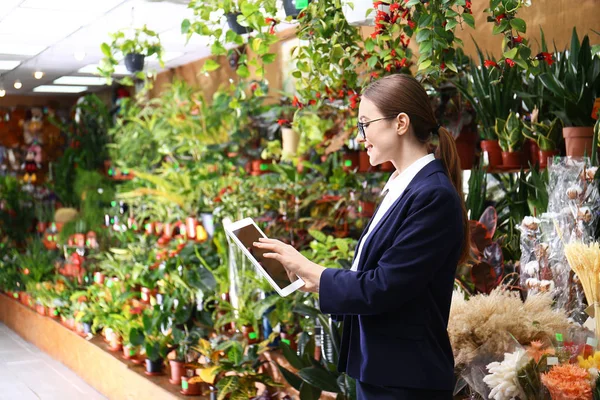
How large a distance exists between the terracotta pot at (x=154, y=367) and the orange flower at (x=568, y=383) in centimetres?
309

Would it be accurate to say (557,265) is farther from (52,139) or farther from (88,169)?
(52,139)

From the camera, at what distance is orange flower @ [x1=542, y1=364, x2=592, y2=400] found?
1.86 meters

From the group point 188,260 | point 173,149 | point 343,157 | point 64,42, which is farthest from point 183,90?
point 343,157

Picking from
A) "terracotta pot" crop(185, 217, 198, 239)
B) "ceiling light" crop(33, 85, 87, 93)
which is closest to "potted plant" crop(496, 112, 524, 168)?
"terracotta pot" crop(185, 217, 198, 239)

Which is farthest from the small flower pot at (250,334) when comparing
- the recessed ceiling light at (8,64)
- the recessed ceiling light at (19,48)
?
the recessed ceiling light at (8,64)

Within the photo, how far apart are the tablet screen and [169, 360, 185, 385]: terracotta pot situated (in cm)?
258

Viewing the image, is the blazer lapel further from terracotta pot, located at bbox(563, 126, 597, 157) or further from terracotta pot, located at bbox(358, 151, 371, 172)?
terracotta pot, located at bbox(358, 151, 371, 172)

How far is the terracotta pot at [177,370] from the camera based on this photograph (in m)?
4.27

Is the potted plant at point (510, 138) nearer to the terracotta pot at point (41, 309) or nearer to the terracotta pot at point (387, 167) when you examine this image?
the terracotta pot at point (387, 167)

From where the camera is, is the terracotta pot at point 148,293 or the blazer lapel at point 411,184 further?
the terracotta pot at point 148,293

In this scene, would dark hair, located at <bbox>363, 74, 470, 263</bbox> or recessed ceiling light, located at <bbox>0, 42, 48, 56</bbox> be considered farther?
recessed ceiling light, located at <bbox>0, 42, 48, 56</bbox>

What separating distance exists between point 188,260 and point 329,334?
2034 millimetres

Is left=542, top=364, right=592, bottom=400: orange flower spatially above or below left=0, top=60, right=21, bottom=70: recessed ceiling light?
below

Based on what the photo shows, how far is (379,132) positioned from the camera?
177 cm
